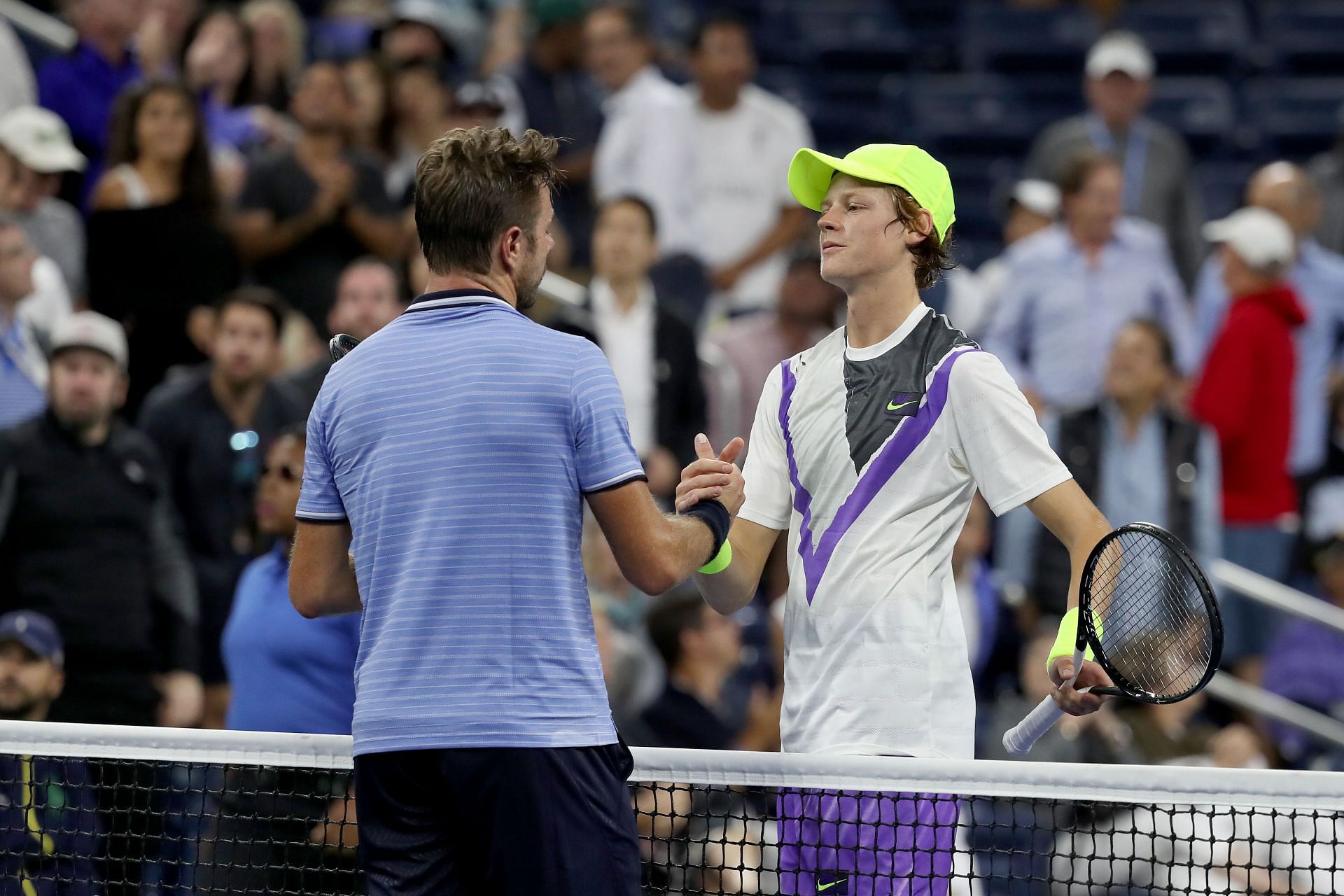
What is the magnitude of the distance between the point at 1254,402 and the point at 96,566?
5727 mm

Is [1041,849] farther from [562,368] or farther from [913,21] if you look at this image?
[913,21]

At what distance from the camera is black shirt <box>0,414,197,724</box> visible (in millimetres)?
6902

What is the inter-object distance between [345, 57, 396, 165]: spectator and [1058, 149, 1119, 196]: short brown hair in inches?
139

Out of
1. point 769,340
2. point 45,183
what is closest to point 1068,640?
point 769,340

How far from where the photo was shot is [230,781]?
237 inches

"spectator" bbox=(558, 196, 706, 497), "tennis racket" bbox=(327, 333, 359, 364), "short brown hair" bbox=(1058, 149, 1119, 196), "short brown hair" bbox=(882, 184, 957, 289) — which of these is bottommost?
"tennis racket" bbox=(327, 333, 359, 364)

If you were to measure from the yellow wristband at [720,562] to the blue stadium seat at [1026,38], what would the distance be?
10.6 m

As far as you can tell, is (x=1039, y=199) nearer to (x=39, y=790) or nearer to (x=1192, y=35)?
(x=1192, y=35)

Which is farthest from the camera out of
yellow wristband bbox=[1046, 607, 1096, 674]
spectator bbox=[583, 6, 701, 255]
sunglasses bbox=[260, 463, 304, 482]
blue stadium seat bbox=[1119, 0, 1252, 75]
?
blue stadium seat bbox=[1119, 0, 1252, 75]

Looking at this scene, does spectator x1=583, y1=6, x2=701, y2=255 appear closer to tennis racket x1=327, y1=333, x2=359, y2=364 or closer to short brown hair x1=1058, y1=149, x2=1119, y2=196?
short brown hair x1=1058, y1=149, x2=1119, y2=196

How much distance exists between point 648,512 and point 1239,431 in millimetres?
6802

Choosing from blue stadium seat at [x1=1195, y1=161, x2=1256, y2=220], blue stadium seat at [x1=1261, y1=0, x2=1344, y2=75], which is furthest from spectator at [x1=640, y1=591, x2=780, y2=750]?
blue stadium seat at [x1=1261, y1=0, x2=1344, y2=75]

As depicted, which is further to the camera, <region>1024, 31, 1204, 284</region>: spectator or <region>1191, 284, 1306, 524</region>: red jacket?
<region>1024, 31, 1204, 284</region>: spectator

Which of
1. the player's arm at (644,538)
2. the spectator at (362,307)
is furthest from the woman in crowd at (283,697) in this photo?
the spectator at (362,307)
